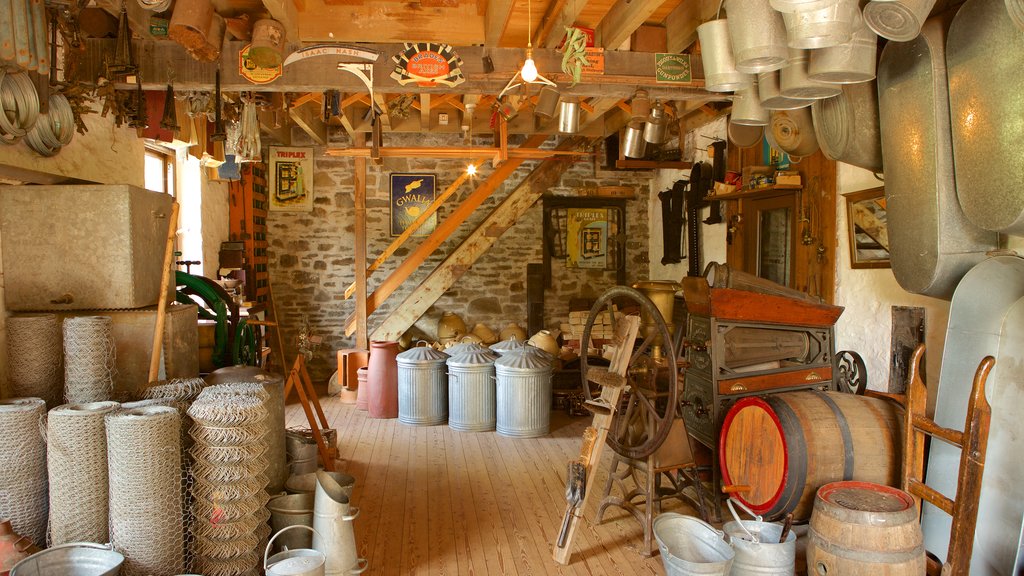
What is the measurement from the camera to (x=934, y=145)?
315 cm

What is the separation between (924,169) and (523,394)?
12.8 feet

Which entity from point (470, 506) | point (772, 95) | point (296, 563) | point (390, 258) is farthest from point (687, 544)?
point (390, 258)

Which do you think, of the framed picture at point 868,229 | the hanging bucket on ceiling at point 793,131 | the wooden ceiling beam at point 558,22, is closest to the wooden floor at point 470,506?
the framed picture at point 868,229

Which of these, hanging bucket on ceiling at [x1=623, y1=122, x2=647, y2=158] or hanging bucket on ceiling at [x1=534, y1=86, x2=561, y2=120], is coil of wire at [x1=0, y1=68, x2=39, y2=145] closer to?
hanging bucket on ceiling at [x1=534, y1=86, x2=561, y2=120]

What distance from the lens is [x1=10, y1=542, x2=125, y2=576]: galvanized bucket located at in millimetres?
2854

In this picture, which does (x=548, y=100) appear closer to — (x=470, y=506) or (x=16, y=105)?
(x=470, y=506)

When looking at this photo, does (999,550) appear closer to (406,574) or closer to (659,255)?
(406,574)

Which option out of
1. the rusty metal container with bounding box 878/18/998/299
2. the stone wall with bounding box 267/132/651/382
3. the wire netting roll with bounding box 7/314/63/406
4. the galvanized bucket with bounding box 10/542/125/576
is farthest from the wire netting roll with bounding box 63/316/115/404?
the stone wall with bounding box 267/132/651/382

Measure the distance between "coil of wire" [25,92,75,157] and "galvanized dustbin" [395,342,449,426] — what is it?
11.4ft

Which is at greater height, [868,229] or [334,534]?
[868,229]

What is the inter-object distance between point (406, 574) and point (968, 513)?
270 cm

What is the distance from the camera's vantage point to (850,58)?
269cm

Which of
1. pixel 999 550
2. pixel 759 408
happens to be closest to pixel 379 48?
pixel 759 408

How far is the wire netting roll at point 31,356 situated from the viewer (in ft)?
11.3
